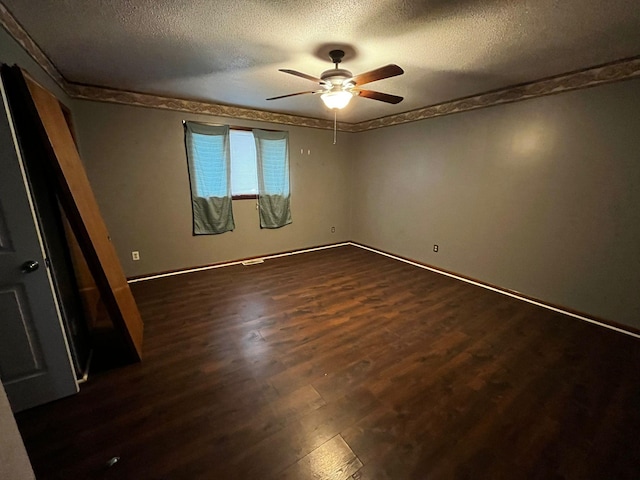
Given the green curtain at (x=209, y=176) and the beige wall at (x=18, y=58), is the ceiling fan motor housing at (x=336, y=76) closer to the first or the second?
the beige wall at (x=18, y=58)

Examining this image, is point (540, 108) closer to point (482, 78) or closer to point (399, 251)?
point (482, 78)

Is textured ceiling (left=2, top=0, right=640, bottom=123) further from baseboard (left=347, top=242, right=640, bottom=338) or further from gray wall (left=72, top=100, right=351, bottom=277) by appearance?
baseboard (left=347, top=242, right=640, bottom=338)

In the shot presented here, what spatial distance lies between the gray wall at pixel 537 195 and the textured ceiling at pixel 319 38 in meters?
0.50

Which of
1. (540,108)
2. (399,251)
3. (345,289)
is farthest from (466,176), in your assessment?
(345,289)

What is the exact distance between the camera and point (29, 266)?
1462mm

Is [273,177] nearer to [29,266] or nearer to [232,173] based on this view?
[232,173]

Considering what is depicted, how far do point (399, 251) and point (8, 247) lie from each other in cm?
440

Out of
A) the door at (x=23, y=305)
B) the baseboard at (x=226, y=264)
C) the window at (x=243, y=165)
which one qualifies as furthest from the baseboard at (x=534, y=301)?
the door at (x=23, y=305)

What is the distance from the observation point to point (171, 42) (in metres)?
1.92

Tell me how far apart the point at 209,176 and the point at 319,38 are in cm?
254

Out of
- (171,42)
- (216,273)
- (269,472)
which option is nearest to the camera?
(269,472)

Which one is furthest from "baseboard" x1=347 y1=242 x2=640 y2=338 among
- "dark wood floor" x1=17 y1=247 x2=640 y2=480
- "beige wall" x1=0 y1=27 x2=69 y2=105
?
"beige wall" x1=0 y1=27 x2=69 y2=105

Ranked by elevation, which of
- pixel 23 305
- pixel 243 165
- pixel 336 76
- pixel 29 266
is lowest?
pixel 23 305

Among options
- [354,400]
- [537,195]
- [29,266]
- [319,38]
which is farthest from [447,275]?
[29,266]
